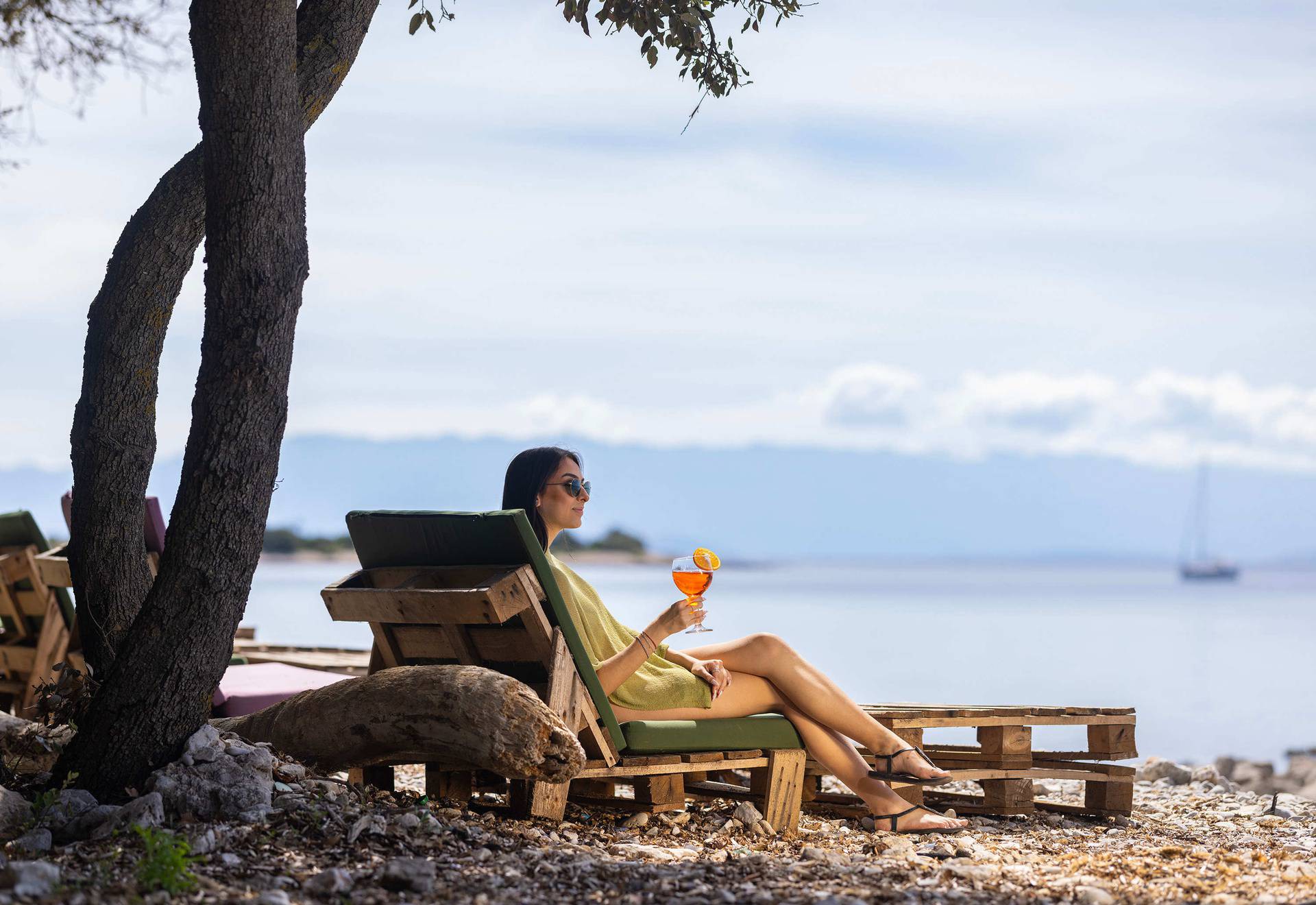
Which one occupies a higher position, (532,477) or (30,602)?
(532,477)

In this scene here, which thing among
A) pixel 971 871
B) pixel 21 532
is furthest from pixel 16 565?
pixel 971 871

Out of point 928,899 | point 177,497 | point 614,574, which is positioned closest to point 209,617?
point 177,497

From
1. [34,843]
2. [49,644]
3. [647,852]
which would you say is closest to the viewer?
Result: [34,843]

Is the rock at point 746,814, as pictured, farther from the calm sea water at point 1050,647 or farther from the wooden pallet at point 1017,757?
the calm sea water at point 1050,647

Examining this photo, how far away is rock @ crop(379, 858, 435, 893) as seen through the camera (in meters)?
3.60

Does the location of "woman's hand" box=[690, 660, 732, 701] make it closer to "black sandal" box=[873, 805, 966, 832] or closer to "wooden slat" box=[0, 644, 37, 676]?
"black sandal" box=[873, 805, 966, 832]

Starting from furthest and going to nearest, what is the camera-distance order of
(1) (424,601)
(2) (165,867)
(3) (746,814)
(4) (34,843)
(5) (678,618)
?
(3) (746,814), (5) (678,618), (1) (424,601), (4) (34,843), (2) (165,867)

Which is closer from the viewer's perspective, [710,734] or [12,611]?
[710,734]

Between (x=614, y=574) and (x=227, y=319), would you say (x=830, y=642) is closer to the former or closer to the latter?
(x=227, y=319)

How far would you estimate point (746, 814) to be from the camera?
537 centimetres

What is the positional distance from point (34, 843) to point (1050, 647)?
24.5 metres

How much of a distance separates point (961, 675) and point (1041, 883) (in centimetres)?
1627

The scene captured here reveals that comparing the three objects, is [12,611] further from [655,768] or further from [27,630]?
[655,768]

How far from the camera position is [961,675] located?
20.0 metres
